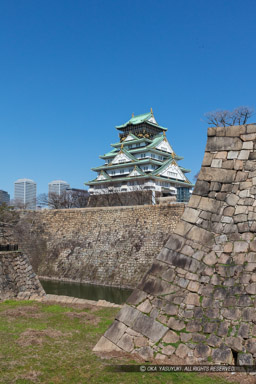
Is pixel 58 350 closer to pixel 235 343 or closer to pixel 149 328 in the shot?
pixel 149 328

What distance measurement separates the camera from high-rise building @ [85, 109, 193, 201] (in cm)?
4238

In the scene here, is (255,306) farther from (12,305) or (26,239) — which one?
(26,239)

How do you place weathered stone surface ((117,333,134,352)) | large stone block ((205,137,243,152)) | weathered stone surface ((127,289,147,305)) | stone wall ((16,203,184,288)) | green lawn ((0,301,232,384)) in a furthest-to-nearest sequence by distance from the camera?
stone wall ((16,203,184,288)), large stone block ((205,137,243,152)), weathered stone surface ((127,289,147,305)), weathered stone surface ((117,333,134,352)), green lawn ((0,301,232,384))

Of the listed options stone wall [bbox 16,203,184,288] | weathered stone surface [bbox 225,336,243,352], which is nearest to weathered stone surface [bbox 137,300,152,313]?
weathered stone surface [bbox 225,336,243,352]

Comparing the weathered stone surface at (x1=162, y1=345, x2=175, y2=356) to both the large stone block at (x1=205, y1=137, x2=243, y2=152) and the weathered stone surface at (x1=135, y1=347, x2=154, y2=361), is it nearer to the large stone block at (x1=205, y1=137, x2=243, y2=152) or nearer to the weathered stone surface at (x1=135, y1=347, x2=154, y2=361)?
the weathered stone surface at (x1=135, y1=347, x2=154, y2=361)

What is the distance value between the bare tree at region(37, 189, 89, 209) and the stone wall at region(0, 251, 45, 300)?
3568 centimetres

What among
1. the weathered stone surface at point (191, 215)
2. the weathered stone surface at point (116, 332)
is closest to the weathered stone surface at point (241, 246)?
the weathered stone surface at point (191, 215)

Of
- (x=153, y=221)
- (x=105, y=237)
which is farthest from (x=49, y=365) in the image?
(x=105, y=237)

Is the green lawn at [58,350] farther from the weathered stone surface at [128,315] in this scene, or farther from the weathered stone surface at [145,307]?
the weathered stone surface at [145,307]

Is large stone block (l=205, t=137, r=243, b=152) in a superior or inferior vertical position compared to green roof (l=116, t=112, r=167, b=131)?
inferior

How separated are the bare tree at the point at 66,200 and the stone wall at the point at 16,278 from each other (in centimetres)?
3568

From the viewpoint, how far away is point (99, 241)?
26766mm

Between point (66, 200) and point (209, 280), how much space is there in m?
44.6

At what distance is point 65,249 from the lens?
94.5 ft
